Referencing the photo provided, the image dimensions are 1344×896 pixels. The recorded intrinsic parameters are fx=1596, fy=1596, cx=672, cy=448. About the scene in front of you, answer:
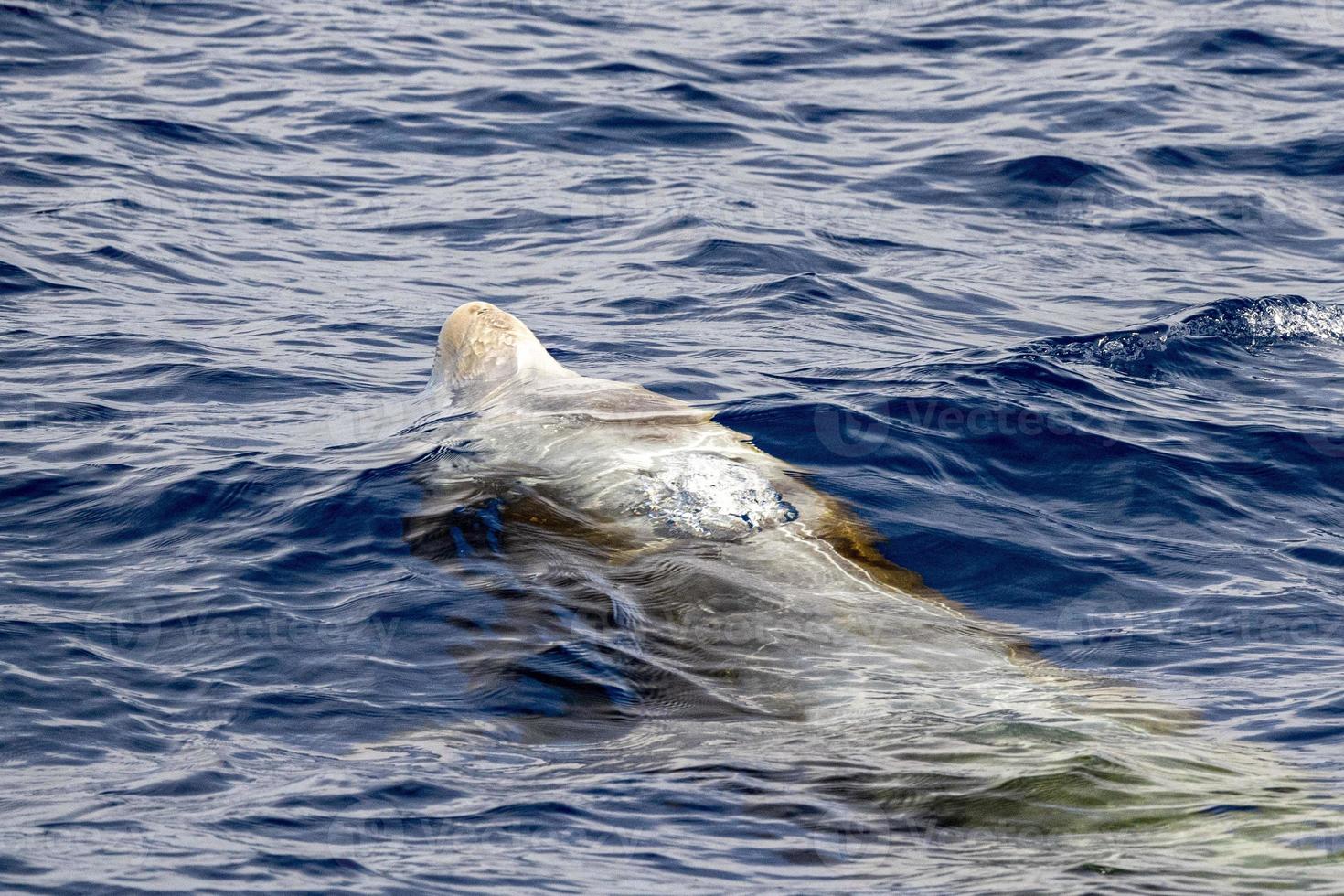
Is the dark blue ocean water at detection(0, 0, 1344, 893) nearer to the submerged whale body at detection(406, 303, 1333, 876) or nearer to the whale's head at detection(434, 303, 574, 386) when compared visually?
the submerged whale body at detection(406, 303, 1333, 876)

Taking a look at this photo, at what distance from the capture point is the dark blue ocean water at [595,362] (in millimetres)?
5766

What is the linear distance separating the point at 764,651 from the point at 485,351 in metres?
3.92

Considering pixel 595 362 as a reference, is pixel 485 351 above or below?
above

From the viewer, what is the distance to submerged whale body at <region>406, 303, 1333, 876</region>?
5.47 metres

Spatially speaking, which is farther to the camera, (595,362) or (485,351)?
(595,362)

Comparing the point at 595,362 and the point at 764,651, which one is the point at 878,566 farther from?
the point at 595,362

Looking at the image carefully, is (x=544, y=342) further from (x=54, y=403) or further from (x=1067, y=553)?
(x=1067, y=553)

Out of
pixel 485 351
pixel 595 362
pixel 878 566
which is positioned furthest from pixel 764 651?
pixel 595 362

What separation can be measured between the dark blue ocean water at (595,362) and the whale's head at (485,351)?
0.39 metres

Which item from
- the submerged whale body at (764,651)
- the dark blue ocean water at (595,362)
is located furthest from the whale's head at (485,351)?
the dark blue ocean water at (595,362)

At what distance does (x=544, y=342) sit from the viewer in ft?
38.6

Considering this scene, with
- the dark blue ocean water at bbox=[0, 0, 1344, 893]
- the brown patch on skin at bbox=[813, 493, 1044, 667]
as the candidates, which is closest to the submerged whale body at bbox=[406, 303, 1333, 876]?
the brown patch on skin at bbox=[813, 493, 1044, 667]

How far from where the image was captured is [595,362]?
11.4 metres

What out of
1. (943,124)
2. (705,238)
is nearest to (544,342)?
(705,238)
